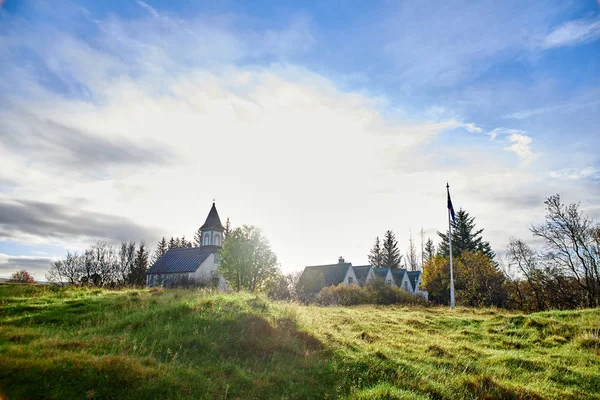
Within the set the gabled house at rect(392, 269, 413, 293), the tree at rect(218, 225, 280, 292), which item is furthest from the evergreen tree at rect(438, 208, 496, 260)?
the tree at rect(218, 225, 280, 292)

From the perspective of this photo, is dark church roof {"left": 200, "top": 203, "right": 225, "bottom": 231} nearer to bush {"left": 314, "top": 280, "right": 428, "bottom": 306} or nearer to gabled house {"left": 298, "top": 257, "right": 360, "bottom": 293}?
gabled house {"left": 298, "top": 257, "right": 360, "bottom": 293}

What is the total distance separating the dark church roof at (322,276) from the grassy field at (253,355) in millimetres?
34382

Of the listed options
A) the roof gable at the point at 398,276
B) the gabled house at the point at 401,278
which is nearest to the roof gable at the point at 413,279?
the gabled house at the point at 401,278

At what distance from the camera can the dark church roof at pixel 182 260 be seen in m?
59.0

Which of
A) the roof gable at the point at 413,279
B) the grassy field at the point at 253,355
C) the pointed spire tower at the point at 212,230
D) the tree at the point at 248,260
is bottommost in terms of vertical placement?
the roof gable at the point at 413,279

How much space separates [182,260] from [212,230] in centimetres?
678

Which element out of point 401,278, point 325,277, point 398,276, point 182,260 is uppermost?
point 182,260

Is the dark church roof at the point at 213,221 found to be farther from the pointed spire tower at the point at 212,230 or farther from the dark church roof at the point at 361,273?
the dark church roof at the point at 361,273

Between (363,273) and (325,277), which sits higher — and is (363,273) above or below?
above

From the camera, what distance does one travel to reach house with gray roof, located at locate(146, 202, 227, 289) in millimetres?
57844

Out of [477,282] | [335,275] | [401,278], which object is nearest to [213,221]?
[335,275]

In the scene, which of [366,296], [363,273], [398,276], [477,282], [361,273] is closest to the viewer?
[366,296]

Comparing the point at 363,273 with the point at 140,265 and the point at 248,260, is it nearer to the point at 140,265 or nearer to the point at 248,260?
the point at 248,260

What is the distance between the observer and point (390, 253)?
263 ft
